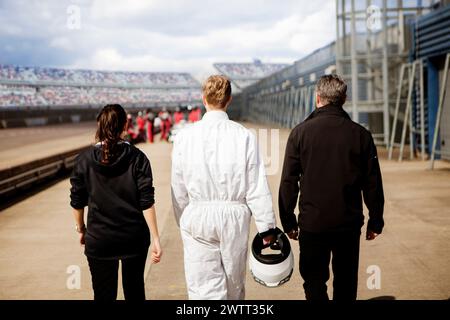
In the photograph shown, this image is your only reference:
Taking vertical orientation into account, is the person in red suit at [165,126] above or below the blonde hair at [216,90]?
below

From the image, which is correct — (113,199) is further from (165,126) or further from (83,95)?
(83,95)

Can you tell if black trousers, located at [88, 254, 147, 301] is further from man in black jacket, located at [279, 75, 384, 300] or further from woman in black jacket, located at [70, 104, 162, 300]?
man in black jacket, located at [279, 75, 384, 300]

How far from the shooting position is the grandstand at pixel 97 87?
141763 mm

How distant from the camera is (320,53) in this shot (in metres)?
32.6

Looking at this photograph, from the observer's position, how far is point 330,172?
3963mm

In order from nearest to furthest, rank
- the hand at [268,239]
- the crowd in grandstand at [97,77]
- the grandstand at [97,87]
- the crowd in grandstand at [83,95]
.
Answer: the hand at [268,239], the crowd in grandstand at [83,95], the grandstand at [97,87], the crowd in grandstand at [97,77]

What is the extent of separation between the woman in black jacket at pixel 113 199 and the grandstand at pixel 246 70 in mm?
152236

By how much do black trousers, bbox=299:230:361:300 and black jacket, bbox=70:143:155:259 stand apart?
3.37 ft

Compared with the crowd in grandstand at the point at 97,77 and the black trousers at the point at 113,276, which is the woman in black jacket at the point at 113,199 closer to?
the black trousers at the point at 113,276

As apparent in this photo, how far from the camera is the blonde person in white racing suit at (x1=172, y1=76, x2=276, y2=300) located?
374 centimetres

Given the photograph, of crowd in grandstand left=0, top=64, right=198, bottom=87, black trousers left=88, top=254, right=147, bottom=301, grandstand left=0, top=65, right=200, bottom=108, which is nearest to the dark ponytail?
black trousers left=88, top=254, right=147, bottom=301

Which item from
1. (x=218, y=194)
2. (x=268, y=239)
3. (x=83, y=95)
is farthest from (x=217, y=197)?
(x=83, y=95)

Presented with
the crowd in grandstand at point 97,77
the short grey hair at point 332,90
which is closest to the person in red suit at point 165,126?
the short grey hair at point 332,90
